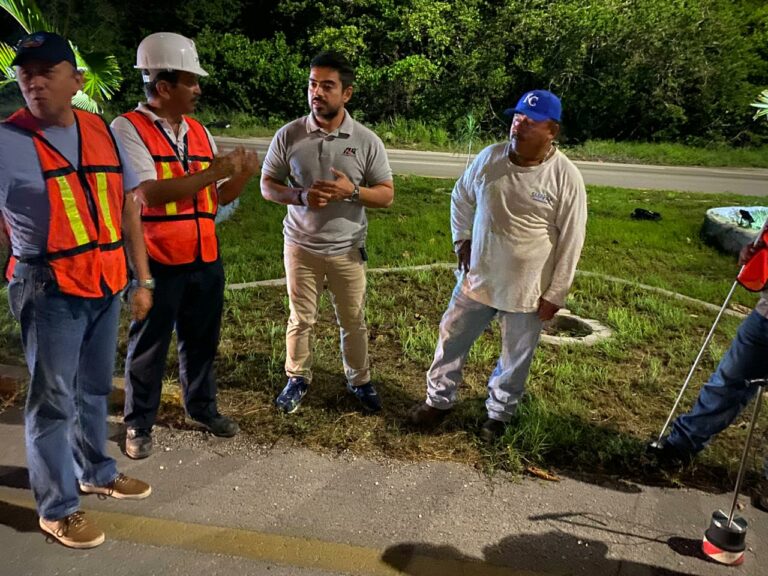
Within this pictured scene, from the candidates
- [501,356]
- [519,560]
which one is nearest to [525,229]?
[501,356]

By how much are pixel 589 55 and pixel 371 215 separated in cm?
1436

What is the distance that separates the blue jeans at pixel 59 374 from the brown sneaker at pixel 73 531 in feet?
0.10

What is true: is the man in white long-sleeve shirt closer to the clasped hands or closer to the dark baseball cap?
the clasped hands

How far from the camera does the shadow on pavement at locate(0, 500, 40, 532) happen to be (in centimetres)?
271

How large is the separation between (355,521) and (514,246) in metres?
1.53

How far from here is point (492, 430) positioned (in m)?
3.50

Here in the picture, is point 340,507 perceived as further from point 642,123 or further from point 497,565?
point 642,123

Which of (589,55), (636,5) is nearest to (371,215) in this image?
(589,55)

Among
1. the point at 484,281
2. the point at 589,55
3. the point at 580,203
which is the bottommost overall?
the point at 484,281

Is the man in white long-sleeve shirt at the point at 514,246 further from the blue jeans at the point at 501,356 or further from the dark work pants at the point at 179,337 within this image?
the dark work pants at the point at 179,337

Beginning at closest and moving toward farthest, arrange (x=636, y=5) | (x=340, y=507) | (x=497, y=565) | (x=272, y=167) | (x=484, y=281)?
1. (x=497, y=565)
2. (x=340, y=507)
3. (x=484, y=281)
4. (x=272, y=167)
5. (x=636, y=5)

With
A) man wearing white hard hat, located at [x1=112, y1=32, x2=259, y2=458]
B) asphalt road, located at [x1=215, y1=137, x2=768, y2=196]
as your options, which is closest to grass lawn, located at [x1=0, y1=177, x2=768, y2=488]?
man wearing white hard hat, located at [x1=112, y1=32, x2=259, y2=458]

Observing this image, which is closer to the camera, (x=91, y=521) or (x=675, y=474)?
(x=91, y=521)

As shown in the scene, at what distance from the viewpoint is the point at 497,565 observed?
2.59 meters
